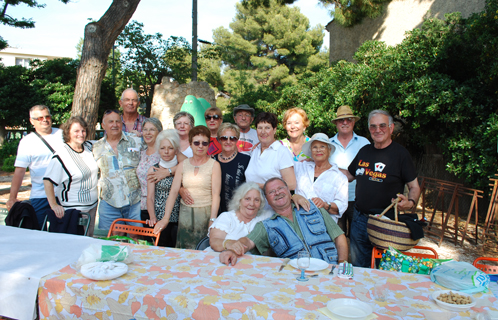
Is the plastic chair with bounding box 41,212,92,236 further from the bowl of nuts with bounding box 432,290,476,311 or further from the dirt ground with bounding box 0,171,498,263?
the bowl of nuts with bounding box 432,290,476,311

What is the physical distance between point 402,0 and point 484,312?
10944 mm

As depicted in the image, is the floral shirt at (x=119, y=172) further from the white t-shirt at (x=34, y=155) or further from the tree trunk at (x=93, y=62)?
the tree trunk at (x=93, y=62)

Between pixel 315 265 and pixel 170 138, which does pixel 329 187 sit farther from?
pixel 170 138

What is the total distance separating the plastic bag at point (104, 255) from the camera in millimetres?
2236

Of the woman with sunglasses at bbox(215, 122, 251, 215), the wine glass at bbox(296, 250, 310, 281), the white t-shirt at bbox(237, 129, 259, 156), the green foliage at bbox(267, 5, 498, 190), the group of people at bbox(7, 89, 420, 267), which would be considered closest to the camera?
the wine glass at bbox(296, 250, 310, 281)

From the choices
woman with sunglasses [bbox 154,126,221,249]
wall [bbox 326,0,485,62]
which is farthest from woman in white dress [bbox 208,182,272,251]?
wall [bbox 326,0,485,62]

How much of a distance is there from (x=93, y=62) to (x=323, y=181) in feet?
16.9

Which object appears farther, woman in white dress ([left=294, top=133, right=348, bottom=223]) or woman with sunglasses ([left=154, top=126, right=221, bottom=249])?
woman with sunglasses ([left=154, top=126, right=221, bottom=249])

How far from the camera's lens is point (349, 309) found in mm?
1771

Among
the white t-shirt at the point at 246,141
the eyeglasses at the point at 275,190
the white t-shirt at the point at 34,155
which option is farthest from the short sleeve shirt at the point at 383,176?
the white t-shirt at the point at 34,155

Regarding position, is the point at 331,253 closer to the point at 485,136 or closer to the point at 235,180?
the point at 235,180

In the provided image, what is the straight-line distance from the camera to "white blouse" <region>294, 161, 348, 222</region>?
3309 mm

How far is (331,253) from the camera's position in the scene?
287 centimetres

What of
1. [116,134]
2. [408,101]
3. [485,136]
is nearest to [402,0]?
[408,101]
